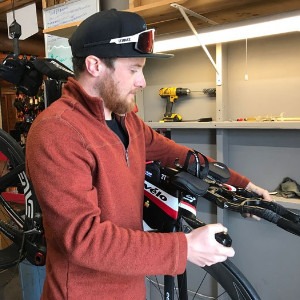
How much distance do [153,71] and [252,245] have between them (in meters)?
1.15

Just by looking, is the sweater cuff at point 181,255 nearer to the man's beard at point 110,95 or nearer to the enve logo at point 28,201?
the man's beard at point 110,95

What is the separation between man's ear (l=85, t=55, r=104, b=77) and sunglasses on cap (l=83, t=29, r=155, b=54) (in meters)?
0.04

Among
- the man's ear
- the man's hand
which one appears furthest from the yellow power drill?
the man's hand

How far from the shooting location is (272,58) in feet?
5.33

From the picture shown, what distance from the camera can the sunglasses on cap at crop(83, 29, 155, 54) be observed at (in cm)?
92

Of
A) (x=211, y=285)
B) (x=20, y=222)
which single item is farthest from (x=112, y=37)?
(x=211, y=285)

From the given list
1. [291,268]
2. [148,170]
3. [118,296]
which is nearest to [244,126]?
[148,170]

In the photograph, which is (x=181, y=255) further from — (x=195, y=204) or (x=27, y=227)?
(x=27, y=227)

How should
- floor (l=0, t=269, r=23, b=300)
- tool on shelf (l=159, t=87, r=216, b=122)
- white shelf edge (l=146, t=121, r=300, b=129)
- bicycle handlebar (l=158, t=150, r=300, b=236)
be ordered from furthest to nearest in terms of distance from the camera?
1. floor (l=0, t=269, r=23, b=300)
2. tool on shelf (l=159, t=87, r=216, b=122)
3. white shelf edge (l=146, t=121, r=300, b=129)
4. bicycle handlebar (l=158, t=150, r=300, b=236)

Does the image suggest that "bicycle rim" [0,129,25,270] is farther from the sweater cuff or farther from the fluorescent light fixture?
the sweater cuff

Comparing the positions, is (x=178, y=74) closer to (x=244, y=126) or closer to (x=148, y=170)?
(x=244, y=126)

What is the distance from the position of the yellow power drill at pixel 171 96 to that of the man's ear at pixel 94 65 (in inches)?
38.0

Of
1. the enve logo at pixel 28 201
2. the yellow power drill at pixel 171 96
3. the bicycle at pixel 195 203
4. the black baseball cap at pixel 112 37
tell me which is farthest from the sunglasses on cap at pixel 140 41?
the yellow power drill at pixel 171 96

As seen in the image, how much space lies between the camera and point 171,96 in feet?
6.26
